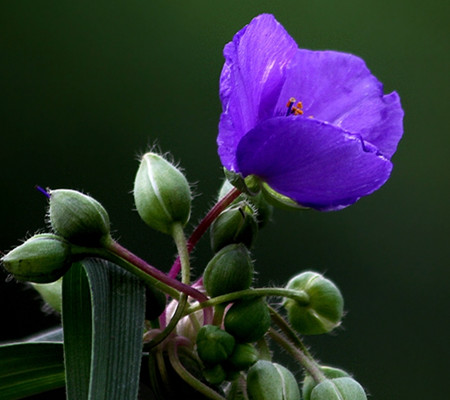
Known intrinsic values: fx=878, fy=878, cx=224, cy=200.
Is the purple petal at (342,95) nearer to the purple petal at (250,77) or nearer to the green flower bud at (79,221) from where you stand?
the purple petal at (250,77)

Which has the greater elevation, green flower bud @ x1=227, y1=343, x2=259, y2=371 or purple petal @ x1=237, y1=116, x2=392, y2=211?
purple petal @ x1=237, y1=116, x2=392, y2=211

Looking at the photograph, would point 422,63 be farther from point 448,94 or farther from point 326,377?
point 326,377

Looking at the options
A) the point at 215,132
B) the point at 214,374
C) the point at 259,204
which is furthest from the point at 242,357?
the point at 215,132

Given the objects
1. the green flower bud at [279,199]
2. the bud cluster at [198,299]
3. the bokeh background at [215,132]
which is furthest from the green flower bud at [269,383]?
the bokeh background at [215,132]

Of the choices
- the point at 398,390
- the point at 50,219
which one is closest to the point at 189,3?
the point at 398,390

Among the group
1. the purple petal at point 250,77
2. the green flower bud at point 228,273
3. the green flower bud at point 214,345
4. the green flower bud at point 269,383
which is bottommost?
the green flower bud at point 269,383

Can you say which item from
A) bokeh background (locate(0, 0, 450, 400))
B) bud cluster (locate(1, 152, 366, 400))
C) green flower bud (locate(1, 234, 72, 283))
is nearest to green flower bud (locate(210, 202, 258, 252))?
bud cluster (locate(1, 152, 366, 400))

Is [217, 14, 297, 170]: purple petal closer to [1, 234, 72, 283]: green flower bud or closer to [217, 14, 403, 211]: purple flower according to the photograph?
[217, 14, 403, 211]: purple flower
